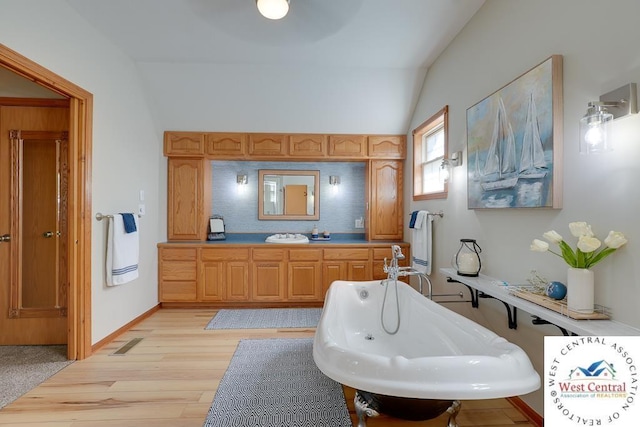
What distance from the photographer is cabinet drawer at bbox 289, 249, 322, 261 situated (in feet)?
12.4

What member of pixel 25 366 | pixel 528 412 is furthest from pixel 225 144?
pixel 528 412

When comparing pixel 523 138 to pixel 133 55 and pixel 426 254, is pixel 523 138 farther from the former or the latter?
pixel 133 55

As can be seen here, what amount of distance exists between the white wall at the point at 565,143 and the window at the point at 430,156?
0.90ft

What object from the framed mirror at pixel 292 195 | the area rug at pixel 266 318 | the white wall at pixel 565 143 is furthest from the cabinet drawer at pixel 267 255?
the white wall at pixel 565 143

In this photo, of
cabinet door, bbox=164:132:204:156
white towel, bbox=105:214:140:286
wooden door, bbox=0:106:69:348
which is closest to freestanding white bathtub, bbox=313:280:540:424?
white towel, bbox=105:214:140:286

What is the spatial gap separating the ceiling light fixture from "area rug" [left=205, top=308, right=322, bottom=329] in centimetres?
281

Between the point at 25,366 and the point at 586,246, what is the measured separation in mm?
3736

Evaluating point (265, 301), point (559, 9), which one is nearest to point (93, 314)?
point (265, 301)

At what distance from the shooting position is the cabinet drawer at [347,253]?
381cm

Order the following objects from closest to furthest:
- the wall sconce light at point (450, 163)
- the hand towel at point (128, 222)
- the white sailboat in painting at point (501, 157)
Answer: the white sailboat in painting at point (501, 157) < the wall sconce light at point (450, 163) < the hand towel at point (128, 222)

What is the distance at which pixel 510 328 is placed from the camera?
1897 mm

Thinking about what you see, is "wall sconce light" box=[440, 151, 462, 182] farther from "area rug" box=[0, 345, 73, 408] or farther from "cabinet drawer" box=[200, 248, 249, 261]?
"area rug" box=[0, 345, 73, 408]

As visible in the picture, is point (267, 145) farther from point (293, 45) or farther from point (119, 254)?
point (119, 254)

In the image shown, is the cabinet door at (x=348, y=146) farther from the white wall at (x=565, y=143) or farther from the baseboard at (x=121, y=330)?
the baseboard at (x=121, y=330)
